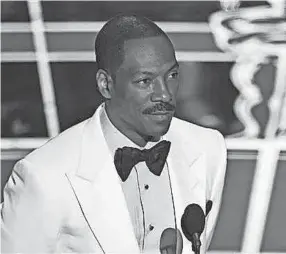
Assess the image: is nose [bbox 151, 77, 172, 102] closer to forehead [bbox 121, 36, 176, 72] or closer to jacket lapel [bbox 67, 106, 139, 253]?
forehead [bbox 121, 36, 176, 72]

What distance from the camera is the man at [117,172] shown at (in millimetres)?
1478

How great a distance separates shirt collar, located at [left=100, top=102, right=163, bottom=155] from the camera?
5.28 ft

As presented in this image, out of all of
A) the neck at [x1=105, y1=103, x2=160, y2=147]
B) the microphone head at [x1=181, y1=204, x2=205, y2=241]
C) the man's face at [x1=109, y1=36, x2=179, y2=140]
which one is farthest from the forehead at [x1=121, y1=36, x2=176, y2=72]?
the microphone head at [x1=181, y1=204, x2=205, y2=241]

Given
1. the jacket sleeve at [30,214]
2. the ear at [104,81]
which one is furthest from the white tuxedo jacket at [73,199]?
the ear at [104,81]

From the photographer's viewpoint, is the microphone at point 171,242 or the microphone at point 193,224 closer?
the microphone at point 193,224

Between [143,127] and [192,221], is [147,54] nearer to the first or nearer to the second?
[143,127]

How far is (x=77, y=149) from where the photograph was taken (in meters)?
1.61

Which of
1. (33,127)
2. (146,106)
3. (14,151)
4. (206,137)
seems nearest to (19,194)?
(146,106)

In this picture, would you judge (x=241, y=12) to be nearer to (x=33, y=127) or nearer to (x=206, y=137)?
(x=33, y=127)

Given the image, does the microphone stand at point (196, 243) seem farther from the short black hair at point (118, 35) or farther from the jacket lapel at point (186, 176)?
the short black hair at point (118, 35)

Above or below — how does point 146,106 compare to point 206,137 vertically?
above

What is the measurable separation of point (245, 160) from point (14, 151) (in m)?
1.10

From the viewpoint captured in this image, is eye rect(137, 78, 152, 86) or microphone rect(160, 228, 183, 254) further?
microphone rect(160, 228, 183, 254)

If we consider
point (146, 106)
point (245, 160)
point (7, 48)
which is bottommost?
point (245, 160)
